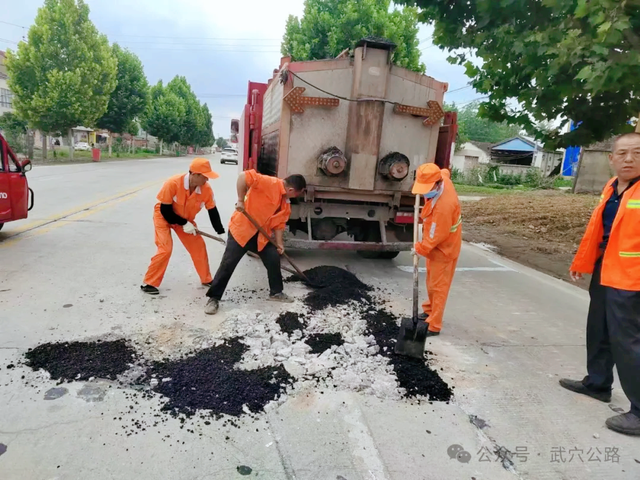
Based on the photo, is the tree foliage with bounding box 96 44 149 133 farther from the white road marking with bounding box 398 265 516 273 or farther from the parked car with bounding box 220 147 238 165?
the white road marking with bounding box 398 265 516 273

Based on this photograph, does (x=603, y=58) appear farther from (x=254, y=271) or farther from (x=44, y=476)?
(x=44, y=476)

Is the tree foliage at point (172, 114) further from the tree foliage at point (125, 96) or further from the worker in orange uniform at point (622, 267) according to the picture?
the worker in orange uniform at point (622, 267)

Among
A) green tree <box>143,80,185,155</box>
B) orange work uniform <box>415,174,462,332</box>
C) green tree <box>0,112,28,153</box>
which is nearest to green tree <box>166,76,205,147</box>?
green tree <box>143,80,185,155</box>

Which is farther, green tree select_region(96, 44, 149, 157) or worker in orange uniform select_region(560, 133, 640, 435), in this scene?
green tree select_region(96, 44, 149, 157)

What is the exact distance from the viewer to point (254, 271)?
19.5ft

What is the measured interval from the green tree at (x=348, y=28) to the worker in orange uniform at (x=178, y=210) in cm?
1293

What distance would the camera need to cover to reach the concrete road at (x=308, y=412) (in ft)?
7.55

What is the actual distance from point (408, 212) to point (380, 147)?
1.02 m

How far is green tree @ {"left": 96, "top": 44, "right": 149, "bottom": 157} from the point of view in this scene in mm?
31016

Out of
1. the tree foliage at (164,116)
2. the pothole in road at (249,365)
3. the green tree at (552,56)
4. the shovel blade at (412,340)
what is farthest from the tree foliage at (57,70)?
the shovel blade at (412,340)

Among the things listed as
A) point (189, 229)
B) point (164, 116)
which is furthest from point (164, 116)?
point (189, 229)

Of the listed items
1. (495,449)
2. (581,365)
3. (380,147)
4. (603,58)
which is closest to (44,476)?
(495,449)

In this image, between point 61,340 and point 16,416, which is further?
point 61,340

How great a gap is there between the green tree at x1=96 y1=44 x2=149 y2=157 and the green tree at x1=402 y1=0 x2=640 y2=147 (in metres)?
29.2
